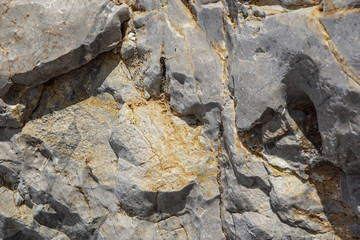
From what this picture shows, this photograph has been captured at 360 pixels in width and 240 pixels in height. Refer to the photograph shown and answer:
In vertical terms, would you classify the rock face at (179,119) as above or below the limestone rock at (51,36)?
below

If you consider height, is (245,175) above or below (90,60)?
below

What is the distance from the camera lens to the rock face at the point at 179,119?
240 centimetres

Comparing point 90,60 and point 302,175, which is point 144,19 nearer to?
point 90,60

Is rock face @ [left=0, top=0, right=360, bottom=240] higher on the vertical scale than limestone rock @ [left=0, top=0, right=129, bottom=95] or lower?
lower

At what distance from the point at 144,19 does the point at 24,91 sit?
1.48 metres

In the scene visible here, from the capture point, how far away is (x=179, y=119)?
10.6ft

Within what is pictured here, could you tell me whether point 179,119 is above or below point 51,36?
below

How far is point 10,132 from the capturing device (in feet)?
12.1

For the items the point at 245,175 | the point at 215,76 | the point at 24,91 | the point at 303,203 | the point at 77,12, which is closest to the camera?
the point at 303,203

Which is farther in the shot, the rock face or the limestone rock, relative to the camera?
the limestone rock

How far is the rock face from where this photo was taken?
2.40m

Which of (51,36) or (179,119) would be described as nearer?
(179,119)

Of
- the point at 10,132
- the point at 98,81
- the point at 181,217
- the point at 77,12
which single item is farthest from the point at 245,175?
the point at 10,132

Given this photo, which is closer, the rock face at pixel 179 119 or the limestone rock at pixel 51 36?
the rock face at pixel 179 119
